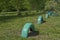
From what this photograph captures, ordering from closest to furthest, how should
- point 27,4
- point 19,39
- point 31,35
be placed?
point 19,39
point 31,35
point 27,4

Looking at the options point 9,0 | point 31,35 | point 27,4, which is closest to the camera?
point 31,35

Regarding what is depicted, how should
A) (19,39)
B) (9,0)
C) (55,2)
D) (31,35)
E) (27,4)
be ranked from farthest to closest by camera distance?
(27,4), (9,0), (55,2), (31,35), (19,39)

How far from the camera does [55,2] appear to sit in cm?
1373

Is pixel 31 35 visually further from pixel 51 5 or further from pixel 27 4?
pixel 27 4

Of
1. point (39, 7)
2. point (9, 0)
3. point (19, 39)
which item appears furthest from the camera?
point (39, 7)

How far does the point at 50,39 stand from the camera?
30.9 feet

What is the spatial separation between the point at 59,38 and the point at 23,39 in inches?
81.1

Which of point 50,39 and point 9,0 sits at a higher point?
point 9,0

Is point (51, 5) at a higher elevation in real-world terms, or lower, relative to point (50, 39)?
higher

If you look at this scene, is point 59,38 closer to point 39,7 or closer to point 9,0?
point 9,0

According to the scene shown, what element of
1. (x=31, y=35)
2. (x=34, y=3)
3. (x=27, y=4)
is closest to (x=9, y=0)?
(x=27, y=4)

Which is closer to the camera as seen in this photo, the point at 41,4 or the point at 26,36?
the point at 26,36

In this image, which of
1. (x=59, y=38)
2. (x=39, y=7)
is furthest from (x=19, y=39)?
(x=39, y=7)

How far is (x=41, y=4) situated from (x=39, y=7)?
3.82 ft
